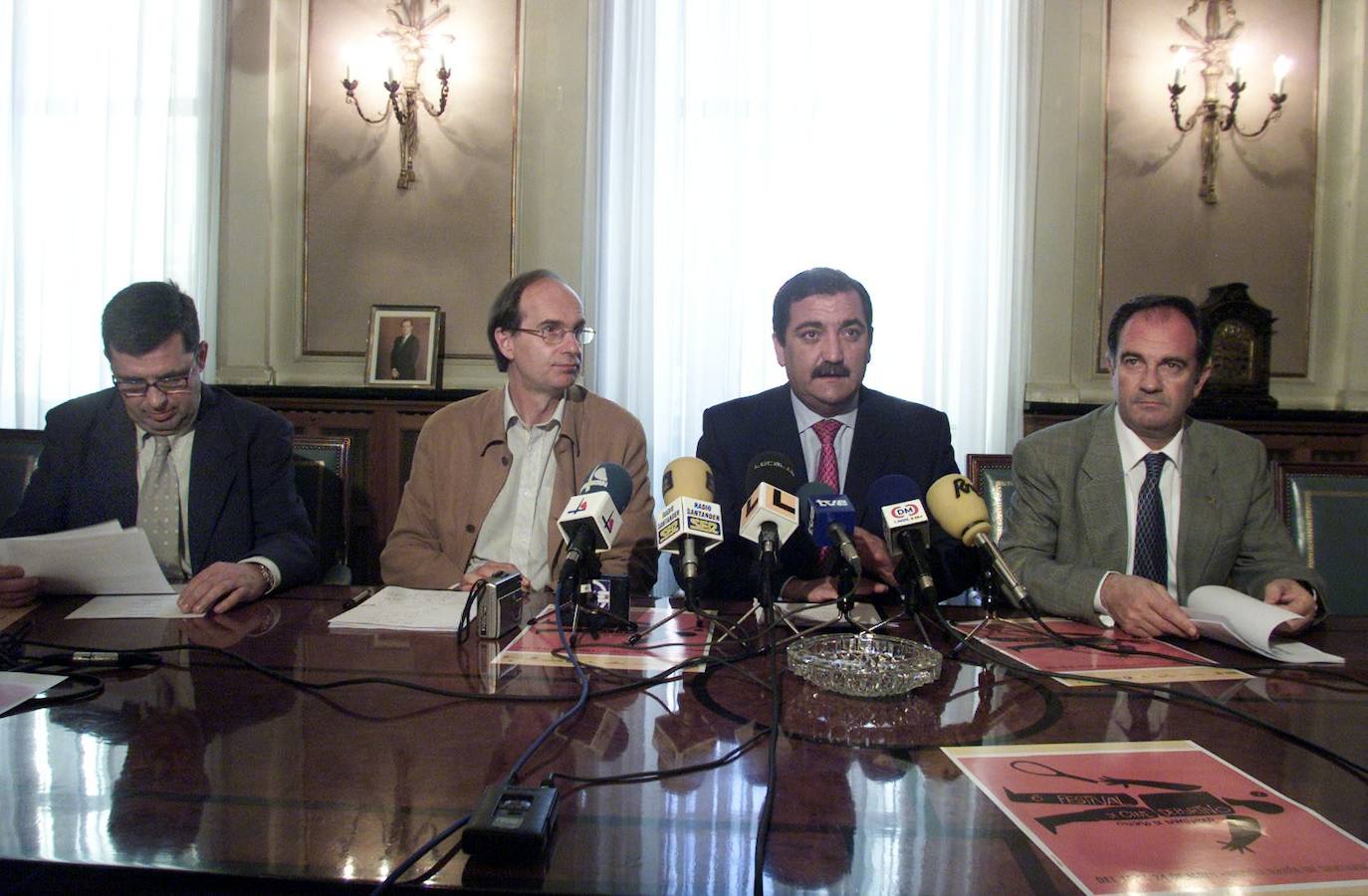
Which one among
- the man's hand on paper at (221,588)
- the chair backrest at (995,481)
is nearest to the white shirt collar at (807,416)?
the chair backrest at (995,481)

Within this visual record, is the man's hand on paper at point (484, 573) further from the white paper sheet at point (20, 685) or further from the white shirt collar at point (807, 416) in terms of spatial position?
the white shirt collar at point (807, 416)

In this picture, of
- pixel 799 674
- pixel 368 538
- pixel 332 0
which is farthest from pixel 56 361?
pixel 799 674

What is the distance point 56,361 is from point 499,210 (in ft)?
7.16

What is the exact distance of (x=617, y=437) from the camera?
2279 millimetres

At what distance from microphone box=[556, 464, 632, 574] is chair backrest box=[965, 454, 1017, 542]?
119cm

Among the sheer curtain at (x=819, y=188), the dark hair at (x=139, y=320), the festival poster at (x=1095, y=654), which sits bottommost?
the festival poster at (x=1095, y=654)

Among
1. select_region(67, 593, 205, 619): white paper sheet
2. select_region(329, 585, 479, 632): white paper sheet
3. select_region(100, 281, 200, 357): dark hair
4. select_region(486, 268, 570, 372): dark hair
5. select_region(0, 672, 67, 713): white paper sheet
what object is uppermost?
select_region(486, 268, 570, 372): dark hair

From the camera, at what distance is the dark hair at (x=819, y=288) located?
2.21 metres

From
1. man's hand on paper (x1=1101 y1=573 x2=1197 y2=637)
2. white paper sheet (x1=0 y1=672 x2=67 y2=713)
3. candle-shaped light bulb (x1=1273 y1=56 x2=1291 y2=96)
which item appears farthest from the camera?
candle-shaped light bulb (x1=1273 y1=56 x2=1291 y2=96)

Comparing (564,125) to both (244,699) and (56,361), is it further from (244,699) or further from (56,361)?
(244,699)

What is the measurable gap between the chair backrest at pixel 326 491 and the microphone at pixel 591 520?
3.83ft

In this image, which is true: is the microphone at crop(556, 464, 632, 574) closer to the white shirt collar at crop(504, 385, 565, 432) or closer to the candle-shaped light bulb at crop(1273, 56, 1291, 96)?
the white shirt collar at crop(504, 385, 565, 432)

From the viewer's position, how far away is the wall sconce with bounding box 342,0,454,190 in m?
3.89

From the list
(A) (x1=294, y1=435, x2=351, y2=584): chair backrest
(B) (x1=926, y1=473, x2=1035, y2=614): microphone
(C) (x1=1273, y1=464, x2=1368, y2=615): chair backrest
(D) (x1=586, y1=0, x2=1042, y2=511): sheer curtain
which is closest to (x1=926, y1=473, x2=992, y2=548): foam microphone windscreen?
(B) (x1=926, y1=473, x2=1035, y2=614): microphone
